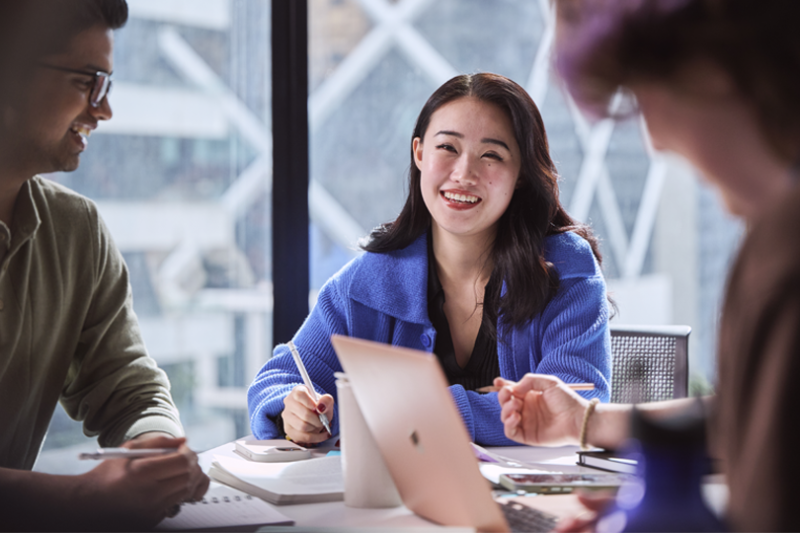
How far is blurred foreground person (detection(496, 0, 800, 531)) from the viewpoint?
21.3 inches

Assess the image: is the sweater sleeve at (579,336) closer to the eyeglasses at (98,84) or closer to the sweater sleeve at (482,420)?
the sweater sleeve at (482,420)

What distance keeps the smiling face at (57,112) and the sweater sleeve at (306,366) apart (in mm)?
619

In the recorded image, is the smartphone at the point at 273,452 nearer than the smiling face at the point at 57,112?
Yes

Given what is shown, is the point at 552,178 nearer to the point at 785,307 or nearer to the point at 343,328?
the point at 343,328

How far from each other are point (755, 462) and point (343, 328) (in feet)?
4.19

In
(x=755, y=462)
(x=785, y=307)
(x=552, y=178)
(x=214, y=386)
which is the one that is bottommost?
(x=214, y=386)

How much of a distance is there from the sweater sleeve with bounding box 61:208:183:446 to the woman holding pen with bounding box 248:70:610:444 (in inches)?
8.6

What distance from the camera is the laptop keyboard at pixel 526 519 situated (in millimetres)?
844

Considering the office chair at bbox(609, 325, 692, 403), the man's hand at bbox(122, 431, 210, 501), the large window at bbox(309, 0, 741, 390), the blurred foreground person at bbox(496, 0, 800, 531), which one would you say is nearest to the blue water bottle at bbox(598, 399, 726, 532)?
the blurred foreground person at bbox(496, 0, 800, 531)

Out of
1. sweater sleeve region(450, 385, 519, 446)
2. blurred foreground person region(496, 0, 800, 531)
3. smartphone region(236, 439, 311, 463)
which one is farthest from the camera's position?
sweater sleeve region(450, 385, 519, 446)

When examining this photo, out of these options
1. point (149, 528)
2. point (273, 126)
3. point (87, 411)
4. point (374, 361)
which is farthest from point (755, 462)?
point (273, 126)

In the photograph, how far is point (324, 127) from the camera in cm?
297

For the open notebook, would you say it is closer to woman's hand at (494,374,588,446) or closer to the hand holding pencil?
the hand holding pencil

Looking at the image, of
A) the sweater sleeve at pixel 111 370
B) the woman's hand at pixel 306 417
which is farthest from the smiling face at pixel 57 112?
the woman's hand at pixel 306 417
